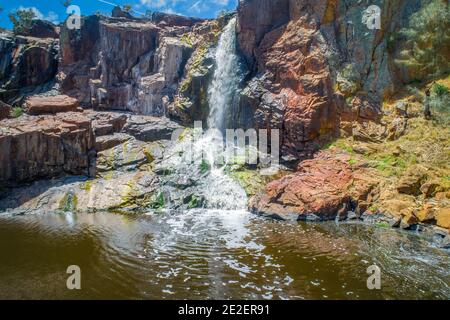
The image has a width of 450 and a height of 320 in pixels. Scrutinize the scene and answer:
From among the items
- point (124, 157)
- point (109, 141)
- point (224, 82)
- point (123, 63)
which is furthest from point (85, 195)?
point (123, 63)

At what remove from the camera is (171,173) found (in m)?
27.3

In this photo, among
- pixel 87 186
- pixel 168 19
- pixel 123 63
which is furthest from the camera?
pixel 168 19

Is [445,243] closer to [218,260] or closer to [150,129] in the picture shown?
[218,260]

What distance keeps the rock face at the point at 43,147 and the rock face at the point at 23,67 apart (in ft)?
47.0

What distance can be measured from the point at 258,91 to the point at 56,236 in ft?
65.9

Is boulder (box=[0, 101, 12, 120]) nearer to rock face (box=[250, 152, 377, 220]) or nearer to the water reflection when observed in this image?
the water reflection

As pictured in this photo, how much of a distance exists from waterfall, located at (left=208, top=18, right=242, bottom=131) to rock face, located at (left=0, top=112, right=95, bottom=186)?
12.5 m

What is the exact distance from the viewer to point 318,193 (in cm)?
2019

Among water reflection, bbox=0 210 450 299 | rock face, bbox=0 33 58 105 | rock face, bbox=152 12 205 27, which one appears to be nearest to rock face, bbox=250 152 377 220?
water reflection, bbox=0 210 450 299

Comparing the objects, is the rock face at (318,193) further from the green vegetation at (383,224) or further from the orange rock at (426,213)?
the orange rock at (426,213)

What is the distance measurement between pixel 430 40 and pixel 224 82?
58.6ft

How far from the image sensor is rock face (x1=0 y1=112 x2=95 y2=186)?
2592 cm
